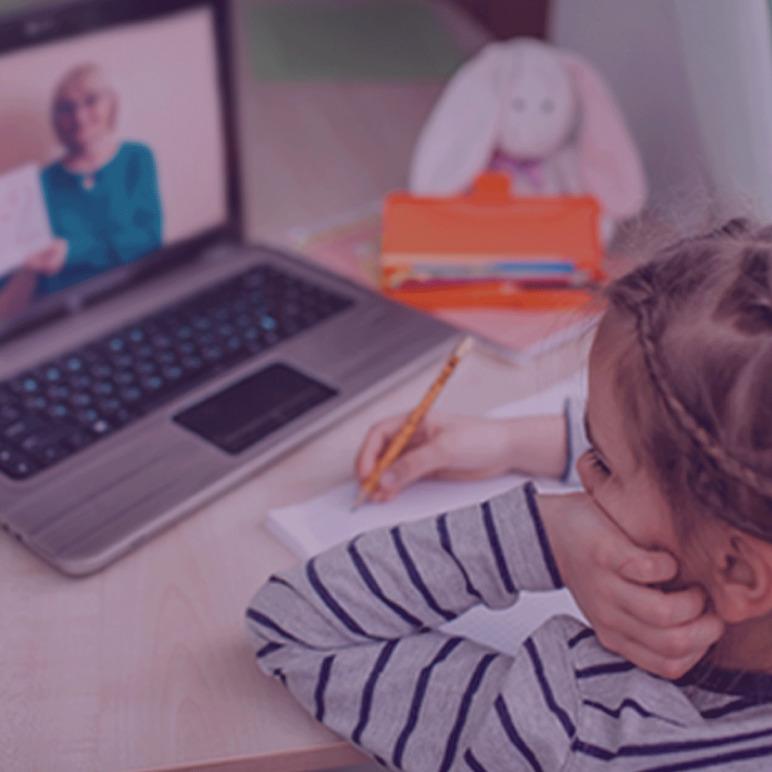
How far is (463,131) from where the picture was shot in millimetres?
1080

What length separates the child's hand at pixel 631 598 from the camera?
477 millimetres

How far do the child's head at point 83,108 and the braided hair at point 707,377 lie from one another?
1.88 ft

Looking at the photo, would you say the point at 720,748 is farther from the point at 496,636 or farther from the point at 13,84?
the point at 13,84

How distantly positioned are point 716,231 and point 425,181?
60cm

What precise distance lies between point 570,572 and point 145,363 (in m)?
0.40

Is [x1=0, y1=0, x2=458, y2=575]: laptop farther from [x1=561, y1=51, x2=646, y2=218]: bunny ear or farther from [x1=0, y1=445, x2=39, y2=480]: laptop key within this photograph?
[x1=561, y1=51, x2=646, y2=218]: bunny ear

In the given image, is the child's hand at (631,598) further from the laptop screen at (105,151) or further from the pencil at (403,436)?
the laptop screen at (105,151)

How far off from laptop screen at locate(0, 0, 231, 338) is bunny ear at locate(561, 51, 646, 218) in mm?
397

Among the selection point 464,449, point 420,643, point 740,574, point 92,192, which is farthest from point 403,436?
point 92,192

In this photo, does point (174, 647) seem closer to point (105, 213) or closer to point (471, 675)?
point (471, 675)

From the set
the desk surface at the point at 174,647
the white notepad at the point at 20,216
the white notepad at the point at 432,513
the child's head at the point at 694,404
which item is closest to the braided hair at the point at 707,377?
the child's head at the point at 694,404

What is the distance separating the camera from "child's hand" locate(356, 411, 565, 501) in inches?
27.3

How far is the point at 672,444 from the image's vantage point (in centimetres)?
43

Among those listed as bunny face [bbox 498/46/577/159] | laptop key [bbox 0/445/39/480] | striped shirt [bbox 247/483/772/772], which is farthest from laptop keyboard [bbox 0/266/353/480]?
bunny face [bbox 498/46/577/159]
